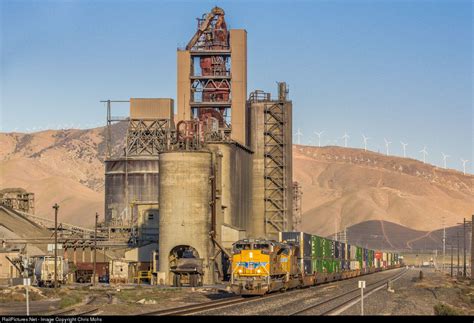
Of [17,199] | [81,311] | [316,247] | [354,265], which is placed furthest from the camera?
[17,199]

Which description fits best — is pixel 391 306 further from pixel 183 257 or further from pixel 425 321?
pixel 183 257

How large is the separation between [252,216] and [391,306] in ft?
258

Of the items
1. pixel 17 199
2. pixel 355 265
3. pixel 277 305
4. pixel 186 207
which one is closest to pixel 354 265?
pixel 355 265

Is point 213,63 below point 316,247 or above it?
above

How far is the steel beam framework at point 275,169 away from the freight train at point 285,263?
3556 cm

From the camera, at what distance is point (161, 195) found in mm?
89438

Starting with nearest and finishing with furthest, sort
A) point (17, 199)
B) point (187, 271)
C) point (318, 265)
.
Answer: point (318, 265)
point (187, 271)
point (17, 199)

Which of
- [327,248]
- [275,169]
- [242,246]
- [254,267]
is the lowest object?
[254,267]

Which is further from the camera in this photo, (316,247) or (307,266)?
(316,247)

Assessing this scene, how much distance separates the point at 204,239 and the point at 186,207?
3.80 meters

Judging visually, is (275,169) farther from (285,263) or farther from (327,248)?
(285,263)

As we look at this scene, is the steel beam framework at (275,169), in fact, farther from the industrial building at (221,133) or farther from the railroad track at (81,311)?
the railroad track at (81,311)

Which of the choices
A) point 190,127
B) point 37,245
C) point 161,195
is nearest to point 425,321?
point 161,195

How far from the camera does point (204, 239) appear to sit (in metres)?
87.6
